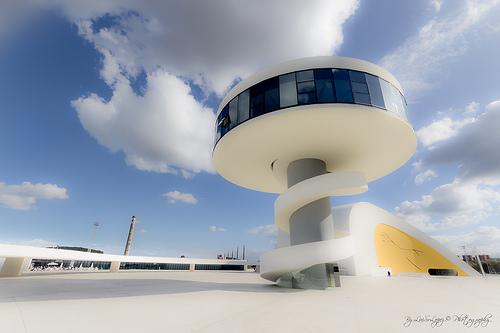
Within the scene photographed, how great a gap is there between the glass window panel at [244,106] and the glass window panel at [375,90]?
6.61 m

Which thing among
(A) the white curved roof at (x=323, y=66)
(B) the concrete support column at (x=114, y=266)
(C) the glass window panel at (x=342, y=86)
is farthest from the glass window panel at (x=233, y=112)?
(B) the concrete support column at (x=114, y=266)

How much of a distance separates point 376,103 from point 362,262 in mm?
22498

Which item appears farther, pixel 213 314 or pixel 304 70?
pixel 304 70

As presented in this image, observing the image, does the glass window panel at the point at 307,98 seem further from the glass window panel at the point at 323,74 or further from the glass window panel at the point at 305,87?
the glass window panel at the point at 323,74

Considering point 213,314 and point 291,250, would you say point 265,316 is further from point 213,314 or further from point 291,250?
point 291,250

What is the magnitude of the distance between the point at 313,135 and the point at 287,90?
117 inches

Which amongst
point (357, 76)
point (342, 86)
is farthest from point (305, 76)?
point (357, 76)

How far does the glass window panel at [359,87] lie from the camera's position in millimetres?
12908

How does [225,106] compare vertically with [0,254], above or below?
above

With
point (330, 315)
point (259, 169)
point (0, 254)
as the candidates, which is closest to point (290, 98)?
point (259, 169)

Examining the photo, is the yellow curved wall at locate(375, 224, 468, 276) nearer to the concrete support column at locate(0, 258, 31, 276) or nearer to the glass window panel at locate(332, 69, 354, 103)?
the glass window panel at locate(332, 69, 354, 103)

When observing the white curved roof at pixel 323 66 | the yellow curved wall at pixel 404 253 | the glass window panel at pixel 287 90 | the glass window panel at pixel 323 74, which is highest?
the white curved roof at pixel 323 66

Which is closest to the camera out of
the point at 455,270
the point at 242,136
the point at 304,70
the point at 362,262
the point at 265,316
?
the point at 265,316

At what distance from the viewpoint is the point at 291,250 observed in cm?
1266
